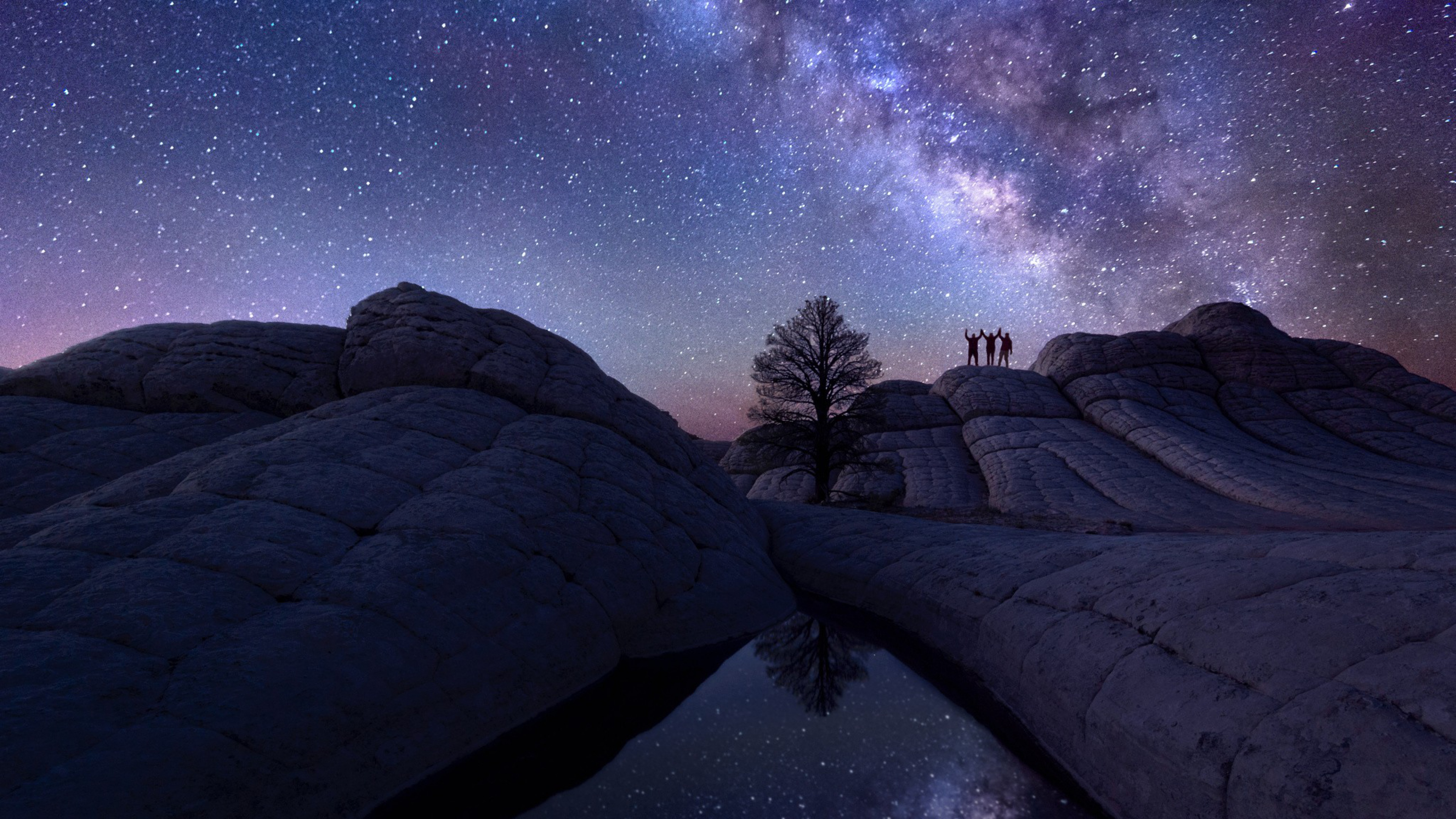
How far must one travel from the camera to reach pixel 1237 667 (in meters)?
3.62

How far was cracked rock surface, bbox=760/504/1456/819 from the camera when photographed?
2811 millimetres

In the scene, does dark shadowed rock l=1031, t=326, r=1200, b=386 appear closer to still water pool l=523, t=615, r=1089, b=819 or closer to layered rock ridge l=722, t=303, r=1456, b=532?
layered rock ridge l=722, t=303, r=1456, b=532

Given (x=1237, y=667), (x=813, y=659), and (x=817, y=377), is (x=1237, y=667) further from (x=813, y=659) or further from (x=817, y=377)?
(x=817, y=377)

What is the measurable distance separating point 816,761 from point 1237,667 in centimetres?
284

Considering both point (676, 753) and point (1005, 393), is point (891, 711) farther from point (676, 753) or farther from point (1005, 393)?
point (1005, 393)

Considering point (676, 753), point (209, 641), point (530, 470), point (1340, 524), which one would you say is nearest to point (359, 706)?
point (209, 641)

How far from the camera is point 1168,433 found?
23.7 meters

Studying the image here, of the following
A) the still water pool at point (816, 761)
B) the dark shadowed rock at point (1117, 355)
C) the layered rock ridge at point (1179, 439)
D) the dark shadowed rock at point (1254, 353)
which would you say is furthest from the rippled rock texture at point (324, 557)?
the dark shadowed rock at point (1254, 353)

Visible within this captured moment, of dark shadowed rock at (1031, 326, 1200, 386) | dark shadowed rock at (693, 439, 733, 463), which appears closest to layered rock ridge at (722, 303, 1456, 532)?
dark shadowed rock at (1031, 326, 1200, 386)

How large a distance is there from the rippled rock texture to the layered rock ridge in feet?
41.2

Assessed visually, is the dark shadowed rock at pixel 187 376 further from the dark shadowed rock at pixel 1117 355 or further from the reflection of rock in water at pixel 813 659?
the dark shadowed rock at pixel 1117 355

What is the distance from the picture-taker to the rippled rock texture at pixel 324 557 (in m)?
3.44

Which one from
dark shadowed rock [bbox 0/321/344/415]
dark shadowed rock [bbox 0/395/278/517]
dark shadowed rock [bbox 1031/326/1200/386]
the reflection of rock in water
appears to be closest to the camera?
the reflection of rock in water

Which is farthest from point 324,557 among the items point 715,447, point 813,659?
point 715,447
